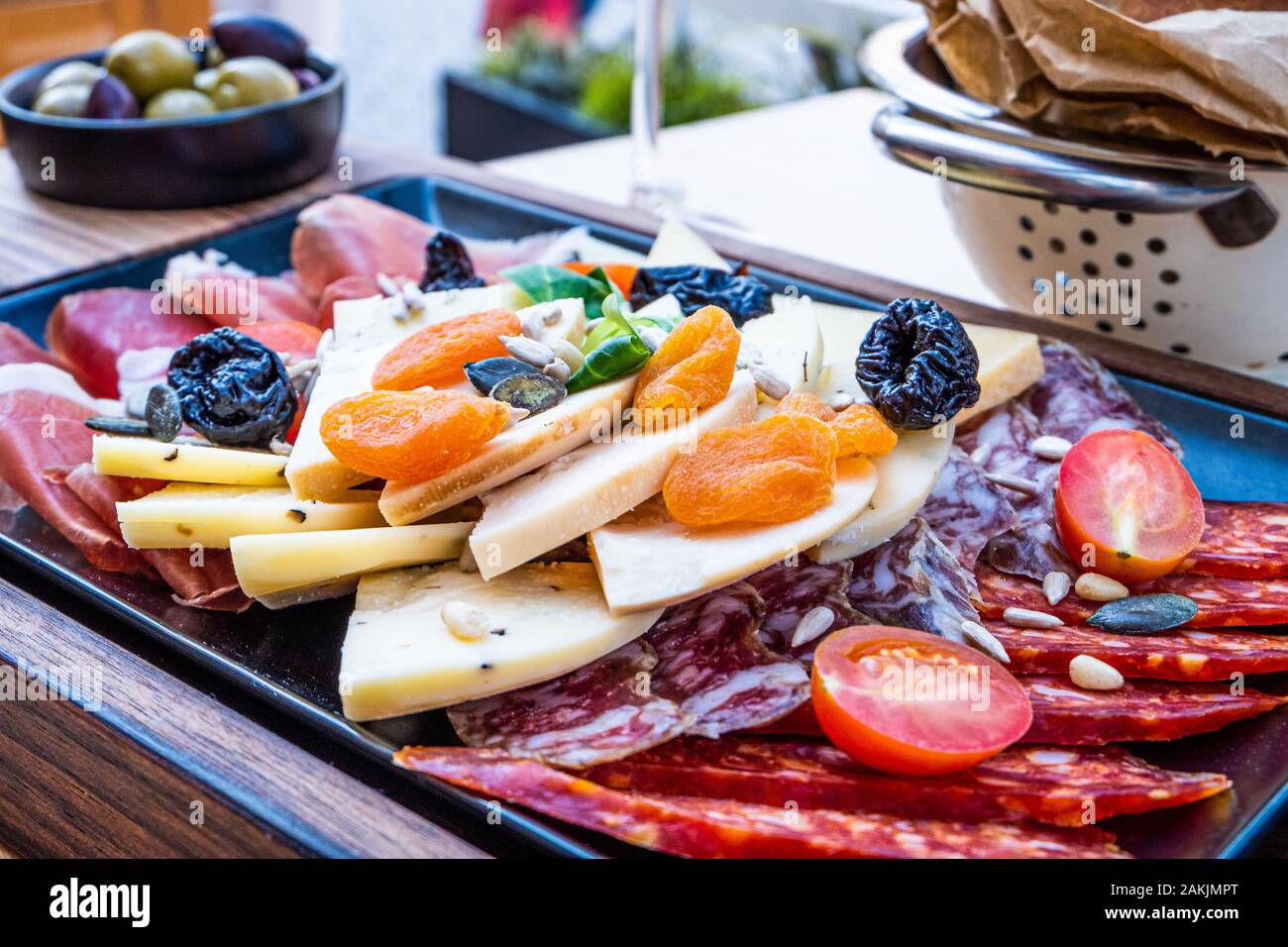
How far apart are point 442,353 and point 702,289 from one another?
18.5 inches

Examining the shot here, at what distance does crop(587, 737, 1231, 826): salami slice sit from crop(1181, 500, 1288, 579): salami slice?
339 millimetres

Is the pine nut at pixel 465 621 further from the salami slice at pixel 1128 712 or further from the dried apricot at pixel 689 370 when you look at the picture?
the salami slice at pixel 1128 712

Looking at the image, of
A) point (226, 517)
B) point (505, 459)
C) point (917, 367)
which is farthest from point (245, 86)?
point (917, 367)

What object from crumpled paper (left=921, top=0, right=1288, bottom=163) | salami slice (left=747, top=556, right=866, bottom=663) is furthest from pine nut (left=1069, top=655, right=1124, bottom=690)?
crumpled paper (left=921, top=0, right=1288, bottom=163)

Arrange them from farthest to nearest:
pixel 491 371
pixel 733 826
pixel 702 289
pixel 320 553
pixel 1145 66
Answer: pixel 702 289 < pixel 1145 66 < pixel 491 371 < pixel 320 553 < pixel 733 826

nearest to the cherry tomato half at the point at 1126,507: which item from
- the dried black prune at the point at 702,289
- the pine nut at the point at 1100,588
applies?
the pine nut at the point at 1100,588

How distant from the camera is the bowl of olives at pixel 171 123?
232cm

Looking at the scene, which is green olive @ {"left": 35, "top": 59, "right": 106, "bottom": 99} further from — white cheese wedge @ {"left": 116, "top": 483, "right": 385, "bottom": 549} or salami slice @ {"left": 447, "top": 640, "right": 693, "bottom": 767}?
salami slice @ {"left": 447, "top": 640, "right": 693, "bottom": 767}

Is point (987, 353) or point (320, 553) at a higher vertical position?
point (987, 353)

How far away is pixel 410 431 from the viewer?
1.23 meters

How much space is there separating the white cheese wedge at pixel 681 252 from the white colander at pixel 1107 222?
0.33m

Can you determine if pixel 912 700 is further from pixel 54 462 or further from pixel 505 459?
pixel 54 462
